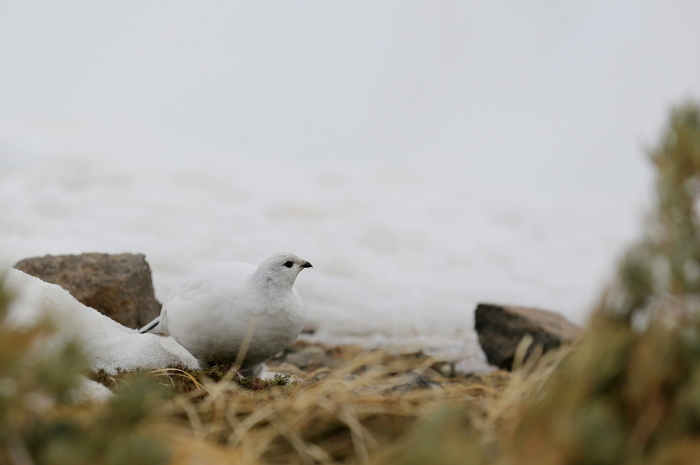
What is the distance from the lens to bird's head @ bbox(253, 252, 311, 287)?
3604mm

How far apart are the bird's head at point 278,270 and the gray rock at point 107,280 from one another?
2252mm

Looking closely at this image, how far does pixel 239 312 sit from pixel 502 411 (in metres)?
1.92

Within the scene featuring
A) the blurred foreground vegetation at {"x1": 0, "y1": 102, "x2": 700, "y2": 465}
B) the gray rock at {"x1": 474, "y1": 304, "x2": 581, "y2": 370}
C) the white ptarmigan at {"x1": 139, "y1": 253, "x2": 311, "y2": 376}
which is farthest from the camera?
the gray rock at {"x1": 474, "y1": 304, "x2": 581, "y2": 370}

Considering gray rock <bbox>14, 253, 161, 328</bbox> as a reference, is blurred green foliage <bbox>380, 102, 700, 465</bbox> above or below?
above

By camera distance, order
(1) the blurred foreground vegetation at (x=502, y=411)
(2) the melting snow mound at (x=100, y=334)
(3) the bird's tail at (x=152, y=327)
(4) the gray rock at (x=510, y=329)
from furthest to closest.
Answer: (4) the gray rock at (x=510, y=329) → (3) the bird's tail at (x=152, y=327) → (2) the melting snow mound at (x=100, y=334) → (1) the blurred foreground vegetation at (x=502, y=411)

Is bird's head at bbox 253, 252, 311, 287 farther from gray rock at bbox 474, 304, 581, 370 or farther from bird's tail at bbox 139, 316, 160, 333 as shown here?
gray rock at bbox 474, 304, 581, 370

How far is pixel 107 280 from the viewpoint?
5.37 metres

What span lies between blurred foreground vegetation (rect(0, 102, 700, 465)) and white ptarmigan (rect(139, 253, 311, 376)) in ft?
4.99

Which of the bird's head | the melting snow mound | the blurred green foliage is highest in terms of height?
the blurred green foliage

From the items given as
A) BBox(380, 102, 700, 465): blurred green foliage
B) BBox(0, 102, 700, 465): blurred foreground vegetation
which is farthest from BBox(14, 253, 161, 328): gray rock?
BBox(380, 102, 700, 465): blurred green foliage

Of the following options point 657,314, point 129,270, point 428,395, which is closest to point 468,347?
point 129,270

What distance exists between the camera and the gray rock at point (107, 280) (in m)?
5.32

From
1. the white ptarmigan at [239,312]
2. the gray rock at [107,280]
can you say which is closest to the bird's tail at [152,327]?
the white ptarmigan at [239,312]

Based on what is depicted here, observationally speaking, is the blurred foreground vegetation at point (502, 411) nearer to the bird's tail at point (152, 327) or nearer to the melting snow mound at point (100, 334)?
the melting snow mound at point (100, 334)
